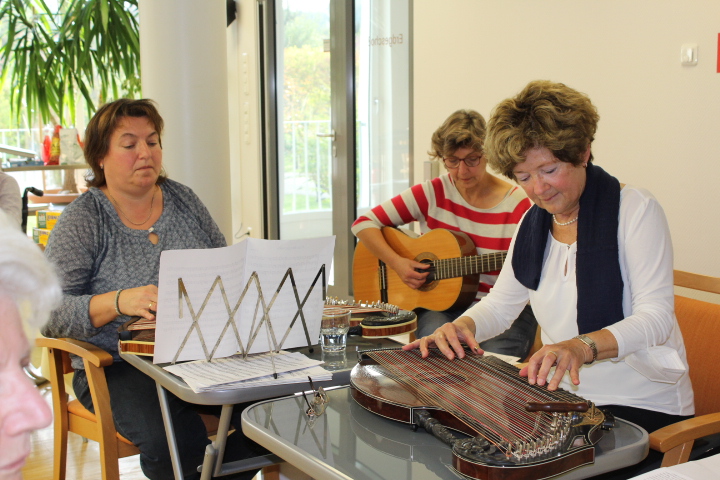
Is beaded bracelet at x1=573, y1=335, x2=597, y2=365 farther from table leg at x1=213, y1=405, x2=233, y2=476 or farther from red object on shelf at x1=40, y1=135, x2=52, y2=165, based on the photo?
red object on shelf at x1=40, y1=135, x2=52, y2=165

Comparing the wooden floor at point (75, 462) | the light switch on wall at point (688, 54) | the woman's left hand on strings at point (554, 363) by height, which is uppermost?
the light switch on wall at point (688, 54)

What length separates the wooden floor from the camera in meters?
2.90

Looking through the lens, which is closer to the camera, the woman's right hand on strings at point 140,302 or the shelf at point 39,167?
the woman's right hand on strings at point 140,302

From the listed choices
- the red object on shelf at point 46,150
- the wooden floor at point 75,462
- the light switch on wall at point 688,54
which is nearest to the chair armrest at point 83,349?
the wooden floor at point 75,462

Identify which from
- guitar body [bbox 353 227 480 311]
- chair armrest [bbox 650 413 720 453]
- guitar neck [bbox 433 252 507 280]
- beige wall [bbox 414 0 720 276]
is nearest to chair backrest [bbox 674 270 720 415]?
chair armrest [bbox 650 413 720 453]

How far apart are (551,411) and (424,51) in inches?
137

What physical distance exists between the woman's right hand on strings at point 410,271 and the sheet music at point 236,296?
131 centimetres

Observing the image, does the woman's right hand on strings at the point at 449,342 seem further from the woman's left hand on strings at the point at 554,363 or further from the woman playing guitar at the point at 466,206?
the woman playing guitar at the point at 466,206

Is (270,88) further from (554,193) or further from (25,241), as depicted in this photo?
(25,241)

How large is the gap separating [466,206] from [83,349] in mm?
1620

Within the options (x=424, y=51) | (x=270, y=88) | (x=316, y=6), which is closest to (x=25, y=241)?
(x=424, y=51)

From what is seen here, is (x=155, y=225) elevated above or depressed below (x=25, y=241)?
below

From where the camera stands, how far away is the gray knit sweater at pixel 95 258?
7.04 ft

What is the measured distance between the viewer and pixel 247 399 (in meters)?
1.58
